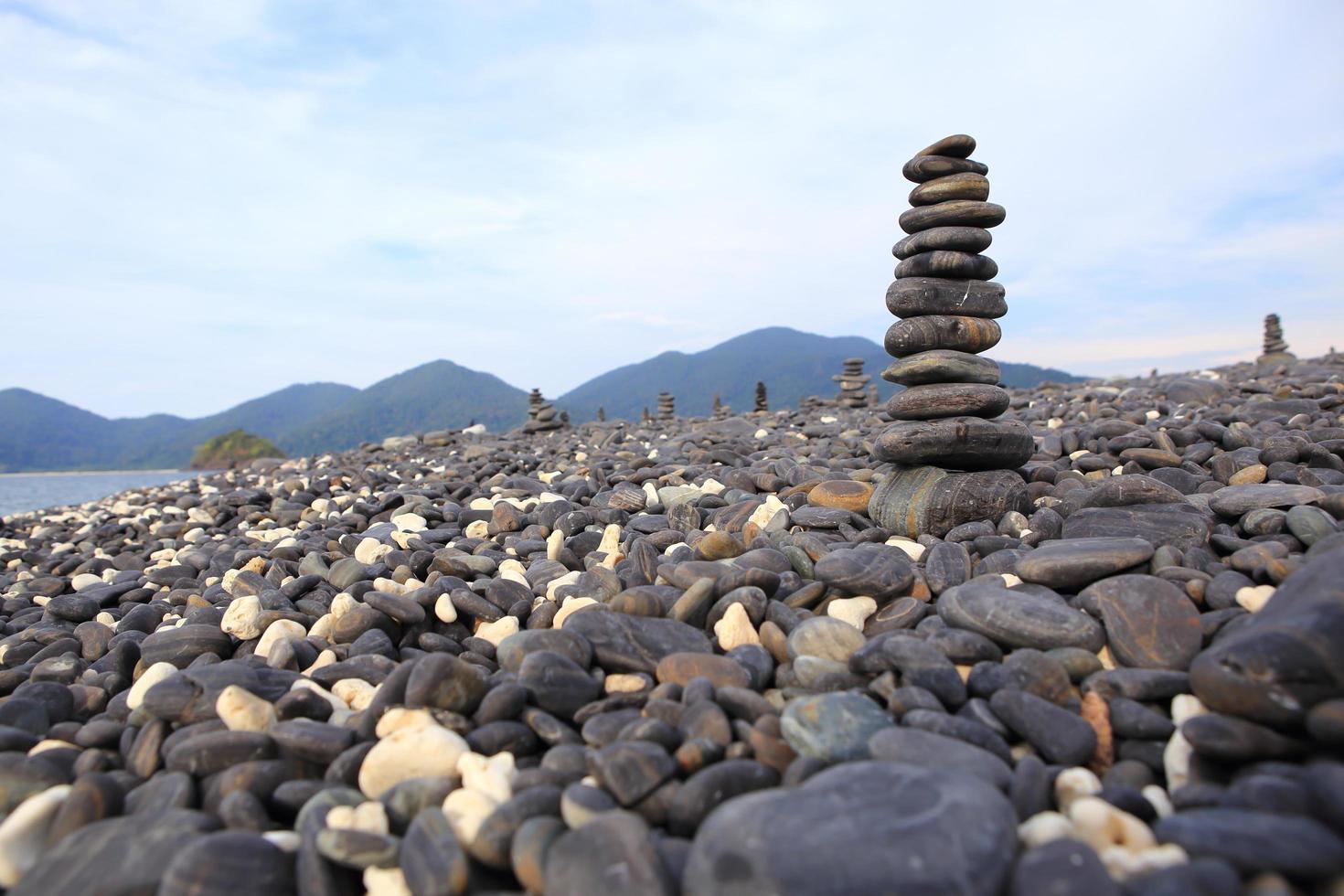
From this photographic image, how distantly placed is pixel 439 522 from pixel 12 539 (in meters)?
9.51

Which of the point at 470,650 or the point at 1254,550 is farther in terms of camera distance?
the point at 470,650

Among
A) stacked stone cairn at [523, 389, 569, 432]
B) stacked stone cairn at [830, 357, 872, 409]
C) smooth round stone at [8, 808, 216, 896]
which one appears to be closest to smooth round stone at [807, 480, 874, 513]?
smooth round stone at [8, 808, 216, 896]

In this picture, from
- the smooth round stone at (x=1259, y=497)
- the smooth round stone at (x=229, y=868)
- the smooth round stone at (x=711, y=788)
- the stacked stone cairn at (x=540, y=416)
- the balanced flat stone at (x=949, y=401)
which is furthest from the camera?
the stacked stone cairn at (x=540, y=416)

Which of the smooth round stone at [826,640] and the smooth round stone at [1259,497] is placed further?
the smooth round stone at [1259,497]

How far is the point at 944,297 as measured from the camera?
230 inches

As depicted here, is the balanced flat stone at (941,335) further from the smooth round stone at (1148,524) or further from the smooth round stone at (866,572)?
the smooth round stone at (866,572)

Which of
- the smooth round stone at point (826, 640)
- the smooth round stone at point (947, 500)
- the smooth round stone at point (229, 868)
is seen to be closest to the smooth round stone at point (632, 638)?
the smooth round stone at point (826, 640)

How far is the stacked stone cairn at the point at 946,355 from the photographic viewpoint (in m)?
5.43

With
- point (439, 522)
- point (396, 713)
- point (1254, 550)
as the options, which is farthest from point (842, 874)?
point (439, 522)

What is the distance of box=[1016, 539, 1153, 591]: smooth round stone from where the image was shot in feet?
12.3

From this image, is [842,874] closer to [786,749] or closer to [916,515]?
[786,749]

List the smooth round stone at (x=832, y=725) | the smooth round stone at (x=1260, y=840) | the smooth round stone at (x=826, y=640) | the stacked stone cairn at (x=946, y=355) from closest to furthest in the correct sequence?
the smooth round stone at (x=1260, y=840)
the smooth round stone at (x=832, y=725)
the smooth round stone at (x=826, y=640)
the stacked stone cairn at (x=946, y=355)

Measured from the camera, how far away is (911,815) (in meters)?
2.18

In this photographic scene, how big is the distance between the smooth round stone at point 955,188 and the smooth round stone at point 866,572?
3.26 metres
